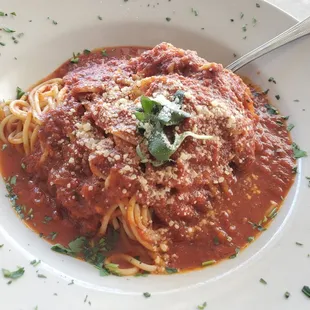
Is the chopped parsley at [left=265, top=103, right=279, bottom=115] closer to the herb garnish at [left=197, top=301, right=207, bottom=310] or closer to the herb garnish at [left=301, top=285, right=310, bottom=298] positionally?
the herb garnish at [left=301, top=285, right=310, bottom=298]

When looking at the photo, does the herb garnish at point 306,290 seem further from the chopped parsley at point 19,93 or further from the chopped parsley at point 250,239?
the chopped parsley at point 19,93

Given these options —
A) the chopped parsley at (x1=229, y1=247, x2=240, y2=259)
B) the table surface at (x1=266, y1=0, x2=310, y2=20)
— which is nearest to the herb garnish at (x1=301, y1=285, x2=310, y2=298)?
the chopped parsley at (x1=229, y1=247, x2=240, y2=259)

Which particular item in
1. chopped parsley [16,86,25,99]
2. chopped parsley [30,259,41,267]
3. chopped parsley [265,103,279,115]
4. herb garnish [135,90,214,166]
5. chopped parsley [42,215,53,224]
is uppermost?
chopped parsley [265,103,279,115]

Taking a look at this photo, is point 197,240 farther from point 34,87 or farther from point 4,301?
point 34,87

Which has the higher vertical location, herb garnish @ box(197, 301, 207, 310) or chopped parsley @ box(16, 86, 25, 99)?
chopped parsley @ box(16, 86, 25, 99)

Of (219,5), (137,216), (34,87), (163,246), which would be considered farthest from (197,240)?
(219,5)

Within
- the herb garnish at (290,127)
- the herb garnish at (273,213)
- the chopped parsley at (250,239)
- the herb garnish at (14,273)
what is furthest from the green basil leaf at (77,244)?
the herb garnish at (290,127)

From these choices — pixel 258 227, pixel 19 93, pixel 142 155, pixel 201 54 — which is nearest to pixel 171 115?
pixel 142 155
